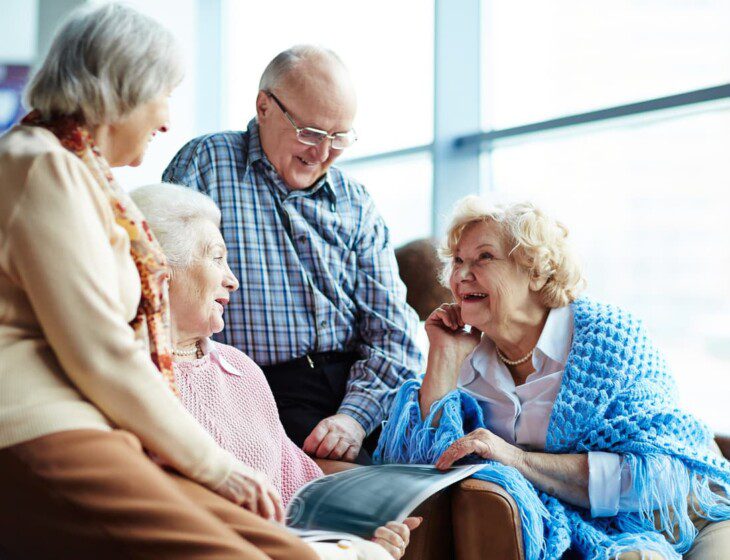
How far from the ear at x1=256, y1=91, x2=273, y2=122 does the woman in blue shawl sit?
672 mm

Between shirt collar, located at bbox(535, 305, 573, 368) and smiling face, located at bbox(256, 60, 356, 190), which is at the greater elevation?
smiling face, located at bbox(256, 60, 356, 190)

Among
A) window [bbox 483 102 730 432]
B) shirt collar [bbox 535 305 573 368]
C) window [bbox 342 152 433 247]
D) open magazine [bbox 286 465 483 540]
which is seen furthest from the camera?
window [bbox 342 152 433 247]

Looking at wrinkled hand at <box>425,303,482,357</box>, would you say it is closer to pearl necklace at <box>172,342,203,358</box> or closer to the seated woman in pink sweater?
the seated woman in pink sweater

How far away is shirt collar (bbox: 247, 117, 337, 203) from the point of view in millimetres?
2377

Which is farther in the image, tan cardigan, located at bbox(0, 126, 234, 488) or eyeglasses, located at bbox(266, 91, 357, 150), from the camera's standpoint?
eyeglasses, located at bbox(266, 91, 357, 150)

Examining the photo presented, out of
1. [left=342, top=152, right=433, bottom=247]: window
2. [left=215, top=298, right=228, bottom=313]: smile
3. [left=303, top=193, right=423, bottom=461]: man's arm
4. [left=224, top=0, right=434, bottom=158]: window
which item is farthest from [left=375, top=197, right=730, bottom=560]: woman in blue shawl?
[left=224, top=0, right=434, bottom=158]: window

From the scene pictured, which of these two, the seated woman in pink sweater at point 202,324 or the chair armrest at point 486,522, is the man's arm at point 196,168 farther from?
the chair armrest at point 486,522

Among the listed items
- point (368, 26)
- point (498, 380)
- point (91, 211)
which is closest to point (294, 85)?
point (498, 380)

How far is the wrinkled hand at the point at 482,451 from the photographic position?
1823mm

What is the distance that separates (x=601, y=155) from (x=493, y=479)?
6.90 feet

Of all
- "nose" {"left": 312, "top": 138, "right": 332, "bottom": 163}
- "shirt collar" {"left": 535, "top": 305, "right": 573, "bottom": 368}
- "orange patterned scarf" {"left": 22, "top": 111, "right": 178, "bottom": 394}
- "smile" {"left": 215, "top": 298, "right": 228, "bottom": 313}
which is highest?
"nose" {"left": 312, "top": 138, "right": 332, "bottom": 163}

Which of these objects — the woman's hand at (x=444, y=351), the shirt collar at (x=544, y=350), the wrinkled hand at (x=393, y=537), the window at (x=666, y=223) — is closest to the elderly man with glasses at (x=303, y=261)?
the woman's hand at (x=444, y=351)

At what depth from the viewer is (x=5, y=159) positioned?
111cm

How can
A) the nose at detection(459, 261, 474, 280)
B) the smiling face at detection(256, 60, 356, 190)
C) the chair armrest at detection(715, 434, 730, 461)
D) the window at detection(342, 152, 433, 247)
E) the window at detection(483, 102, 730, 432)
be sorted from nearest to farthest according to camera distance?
the nose at detection(459, 261, 474, 280) → the chair armrest at detection(715, 434, 730, 461) → the smiling face at detection(256, 60, 356, 190) → the window at detection(483, 102, 730, 432) → the window at detection(342, 152, 433, 247)
